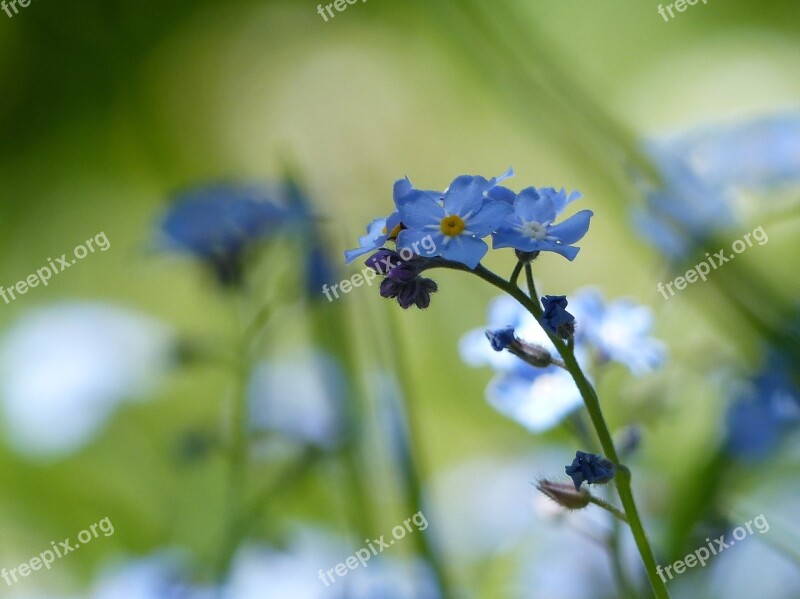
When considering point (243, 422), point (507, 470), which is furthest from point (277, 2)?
point (243, 422)

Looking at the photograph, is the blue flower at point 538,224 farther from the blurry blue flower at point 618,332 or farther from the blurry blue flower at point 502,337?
the blurry blue flower at point 618,332

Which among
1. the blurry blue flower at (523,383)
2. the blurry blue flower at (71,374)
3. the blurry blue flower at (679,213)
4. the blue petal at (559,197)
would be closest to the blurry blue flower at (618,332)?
the blurry blue flower at (523,383)

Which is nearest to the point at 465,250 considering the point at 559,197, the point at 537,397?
the point at 559,197

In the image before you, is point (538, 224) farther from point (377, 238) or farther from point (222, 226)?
point (222, 226)

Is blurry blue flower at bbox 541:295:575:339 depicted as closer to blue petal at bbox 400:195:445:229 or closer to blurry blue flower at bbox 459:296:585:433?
blue petal at bbox 400:195:445:229

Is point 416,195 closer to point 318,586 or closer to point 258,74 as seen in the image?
point 318,586

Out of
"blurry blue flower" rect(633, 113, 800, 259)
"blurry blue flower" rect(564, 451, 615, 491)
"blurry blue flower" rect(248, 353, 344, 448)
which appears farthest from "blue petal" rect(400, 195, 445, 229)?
"blurry blue flower" rect(633, 113, 800, 259)
